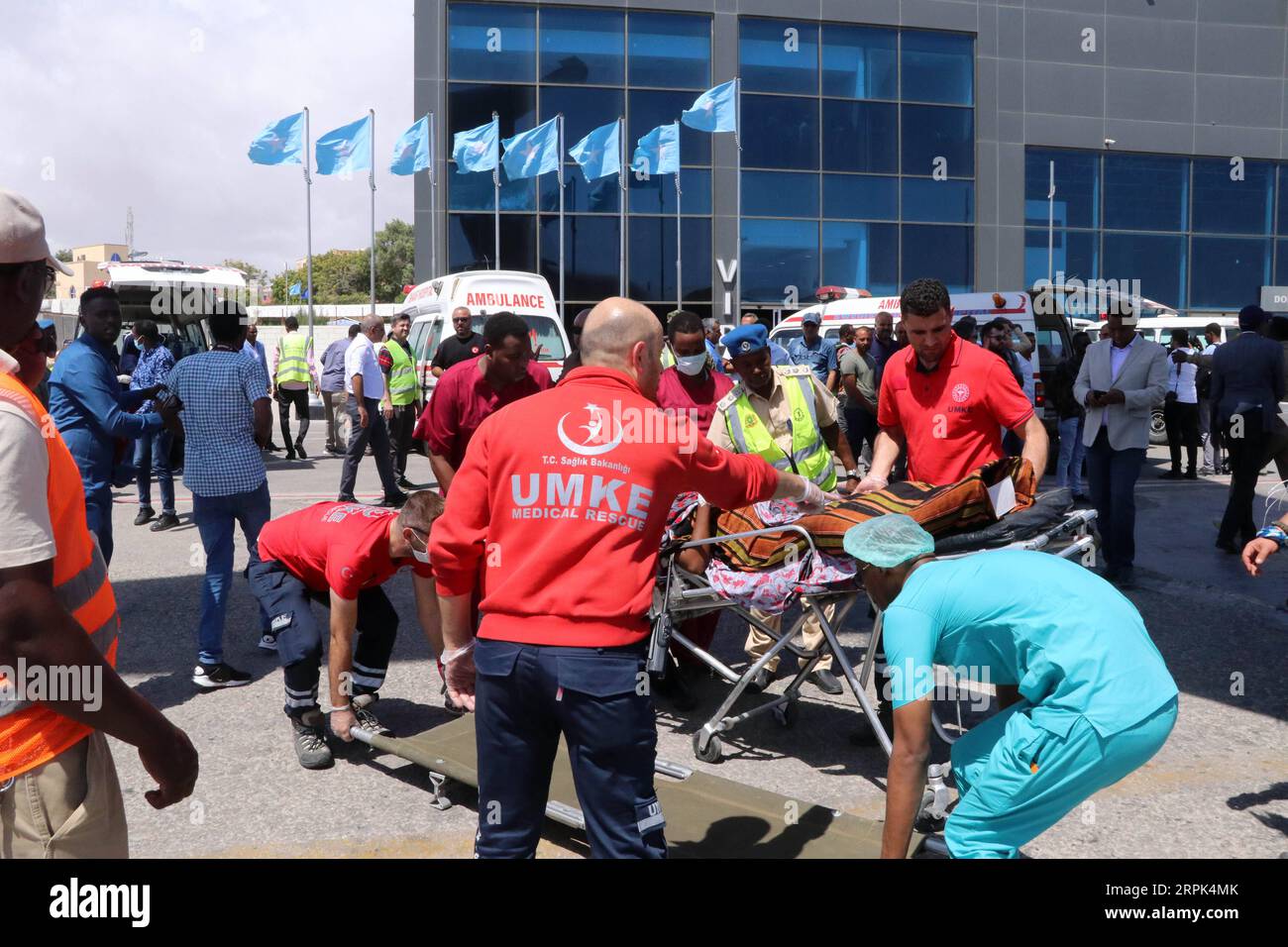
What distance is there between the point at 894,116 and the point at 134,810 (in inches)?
993

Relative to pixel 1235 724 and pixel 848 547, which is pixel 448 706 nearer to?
pixel 848 547

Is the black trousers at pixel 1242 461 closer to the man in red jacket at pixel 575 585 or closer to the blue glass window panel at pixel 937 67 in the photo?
the man in red jacket at pixel 575 585

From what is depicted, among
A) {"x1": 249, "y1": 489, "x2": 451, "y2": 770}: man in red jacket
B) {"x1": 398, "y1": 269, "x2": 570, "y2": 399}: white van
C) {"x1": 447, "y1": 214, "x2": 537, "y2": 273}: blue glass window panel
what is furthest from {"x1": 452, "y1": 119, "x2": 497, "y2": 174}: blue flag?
{"x1": 249, "y1": 489, "x2": 451, "y2": 770}: man in red jacket

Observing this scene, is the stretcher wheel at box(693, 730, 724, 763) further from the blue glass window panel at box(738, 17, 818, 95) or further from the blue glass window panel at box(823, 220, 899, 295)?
the blue glass window panel at box(738, 17, 818, 95)

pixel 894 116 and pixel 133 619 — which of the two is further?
pixel 894 116

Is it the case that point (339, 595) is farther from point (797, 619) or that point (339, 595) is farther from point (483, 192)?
point (483, 192)

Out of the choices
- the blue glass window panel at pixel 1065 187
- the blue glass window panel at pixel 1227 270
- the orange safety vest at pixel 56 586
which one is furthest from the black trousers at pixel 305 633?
the blue glass window panel at pixel 1227 270

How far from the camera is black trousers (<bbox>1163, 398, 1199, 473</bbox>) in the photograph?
43.1 feet

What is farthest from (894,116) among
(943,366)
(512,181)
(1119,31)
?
(943,366)

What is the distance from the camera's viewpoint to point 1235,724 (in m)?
5.22

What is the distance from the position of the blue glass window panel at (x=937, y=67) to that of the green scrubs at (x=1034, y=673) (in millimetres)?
25666

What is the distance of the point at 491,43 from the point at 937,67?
10.7 metres

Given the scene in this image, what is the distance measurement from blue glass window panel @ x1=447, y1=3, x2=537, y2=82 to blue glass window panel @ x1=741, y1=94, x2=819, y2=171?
5.11m

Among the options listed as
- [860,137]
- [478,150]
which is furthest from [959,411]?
[860,137]
